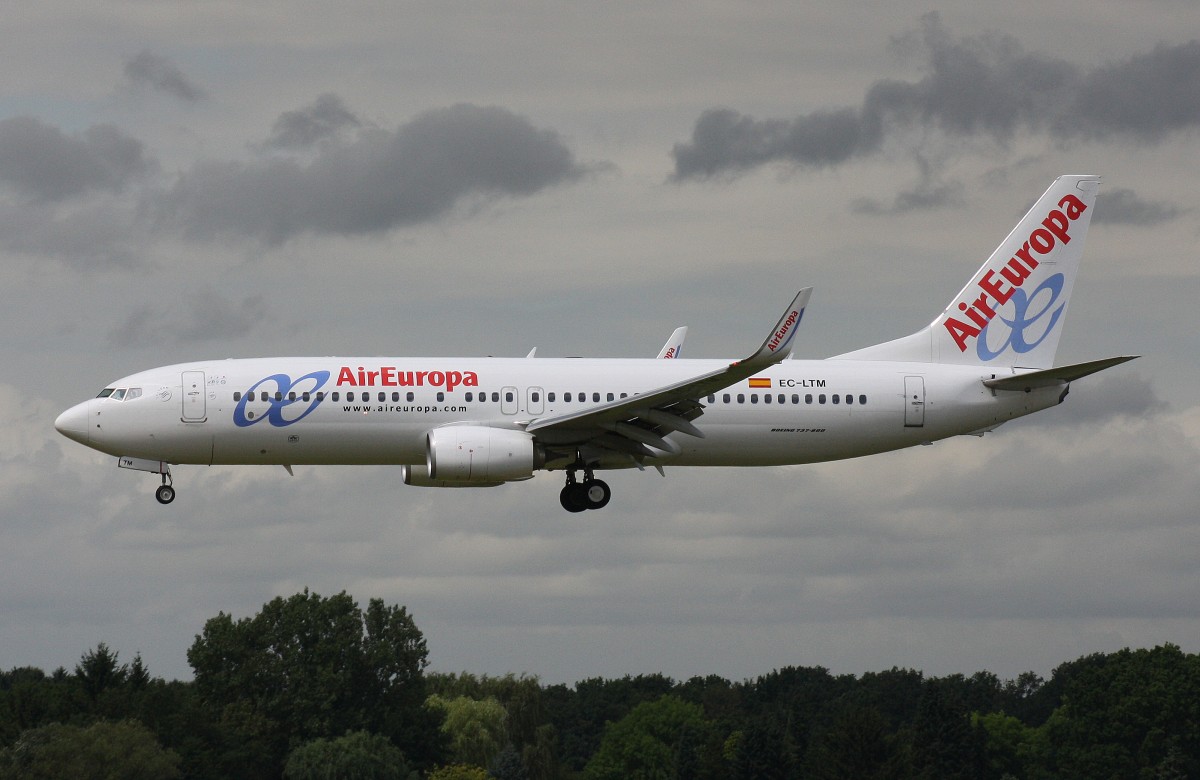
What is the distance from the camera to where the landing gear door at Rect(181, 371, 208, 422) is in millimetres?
57625

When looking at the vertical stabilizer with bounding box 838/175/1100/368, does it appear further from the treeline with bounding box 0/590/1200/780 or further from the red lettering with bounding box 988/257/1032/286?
the treeline with bounding box 0/590/1200/780

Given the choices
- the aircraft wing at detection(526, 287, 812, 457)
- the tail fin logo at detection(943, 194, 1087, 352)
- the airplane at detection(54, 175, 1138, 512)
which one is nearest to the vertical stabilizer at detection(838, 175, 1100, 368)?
the tail fin logo at detection(943, 194, 1087, 352)

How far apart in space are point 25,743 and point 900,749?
261 feet

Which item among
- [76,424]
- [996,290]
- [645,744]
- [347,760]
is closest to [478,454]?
[76,424]

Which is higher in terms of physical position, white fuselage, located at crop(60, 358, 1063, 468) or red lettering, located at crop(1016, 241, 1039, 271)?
red lettering, located at crop(1016, 241, 1039, 271)

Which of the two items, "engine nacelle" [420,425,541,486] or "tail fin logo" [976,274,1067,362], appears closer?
"engine nacelle" [420,425,541,486]

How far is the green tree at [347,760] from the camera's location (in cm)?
13775

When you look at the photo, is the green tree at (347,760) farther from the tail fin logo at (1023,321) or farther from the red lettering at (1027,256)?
the red lettering at (1027,256)

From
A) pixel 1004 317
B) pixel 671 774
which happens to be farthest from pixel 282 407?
pixel 671 774

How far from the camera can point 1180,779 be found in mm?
148375

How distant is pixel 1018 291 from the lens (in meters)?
67.6

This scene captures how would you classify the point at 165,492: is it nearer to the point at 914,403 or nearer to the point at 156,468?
the point at 156,468

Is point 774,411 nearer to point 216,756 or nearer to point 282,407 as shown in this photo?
point 282,407

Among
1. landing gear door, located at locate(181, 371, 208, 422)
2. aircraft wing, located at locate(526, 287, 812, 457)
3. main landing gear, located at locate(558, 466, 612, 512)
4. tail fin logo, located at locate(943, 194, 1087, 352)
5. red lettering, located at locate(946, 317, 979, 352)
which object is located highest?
tail fin logo, located at locate(943, 194, 1087, 352)
